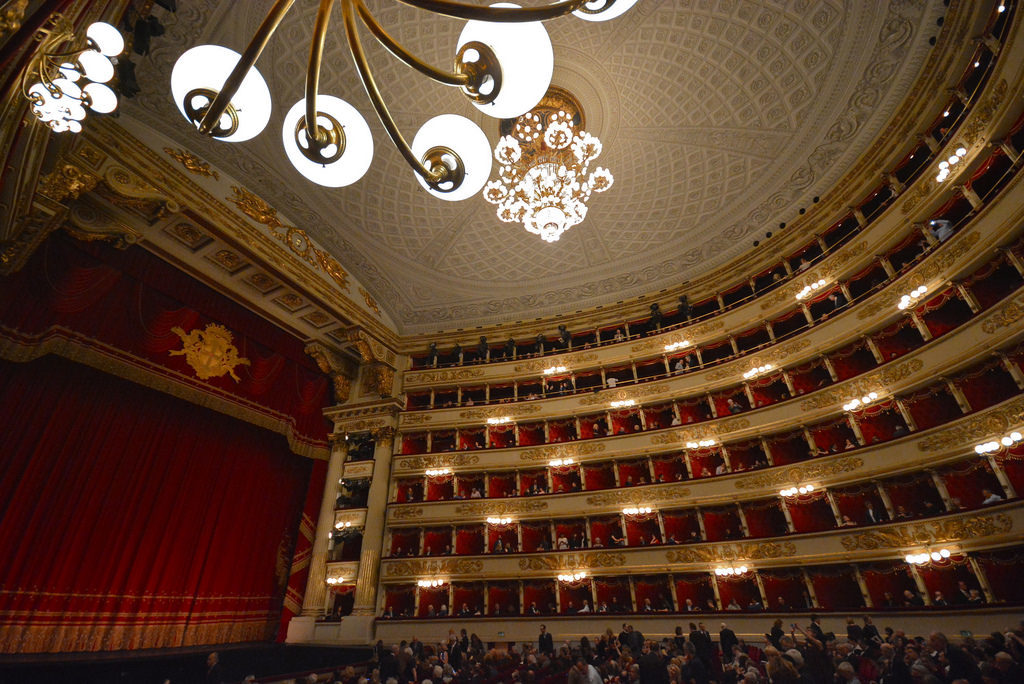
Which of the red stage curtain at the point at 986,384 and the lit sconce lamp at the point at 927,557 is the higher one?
the red stage curtain at the point at 986,384

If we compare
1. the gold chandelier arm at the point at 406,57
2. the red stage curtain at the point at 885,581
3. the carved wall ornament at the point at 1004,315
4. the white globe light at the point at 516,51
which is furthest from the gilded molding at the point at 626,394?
the gold chandelier arm at the point at 406,57

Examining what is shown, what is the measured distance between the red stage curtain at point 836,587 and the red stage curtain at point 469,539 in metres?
8.04

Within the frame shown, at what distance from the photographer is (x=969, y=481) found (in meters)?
8.62

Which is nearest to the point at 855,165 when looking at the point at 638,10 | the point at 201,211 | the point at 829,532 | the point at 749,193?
the point at 749,193

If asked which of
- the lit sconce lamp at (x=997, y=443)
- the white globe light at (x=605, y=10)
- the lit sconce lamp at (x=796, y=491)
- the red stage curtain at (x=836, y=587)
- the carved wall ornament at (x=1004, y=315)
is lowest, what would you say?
the red stage curtain at (x=836, y=587)

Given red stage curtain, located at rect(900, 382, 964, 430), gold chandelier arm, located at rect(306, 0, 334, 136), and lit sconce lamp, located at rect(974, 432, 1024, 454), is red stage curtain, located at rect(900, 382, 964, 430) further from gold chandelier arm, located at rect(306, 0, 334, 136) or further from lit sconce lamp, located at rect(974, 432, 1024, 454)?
gold chandelier arm, located at rect(306, 0, 334, 136)

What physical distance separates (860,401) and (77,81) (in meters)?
12.6

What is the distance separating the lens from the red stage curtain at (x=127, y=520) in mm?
8703

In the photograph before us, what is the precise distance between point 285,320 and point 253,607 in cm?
732

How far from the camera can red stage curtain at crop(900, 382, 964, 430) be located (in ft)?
30.1

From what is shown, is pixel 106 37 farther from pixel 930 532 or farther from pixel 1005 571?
pixel 1005 571

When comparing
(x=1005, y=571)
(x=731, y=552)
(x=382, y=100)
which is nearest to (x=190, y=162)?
(x=382, y=100)

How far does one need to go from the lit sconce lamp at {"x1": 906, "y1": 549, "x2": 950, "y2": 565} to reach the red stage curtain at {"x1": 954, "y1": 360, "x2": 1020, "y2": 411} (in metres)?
2.50

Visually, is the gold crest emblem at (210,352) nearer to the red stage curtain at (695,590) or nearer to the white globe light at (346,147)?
the white globe light at (346,147)
